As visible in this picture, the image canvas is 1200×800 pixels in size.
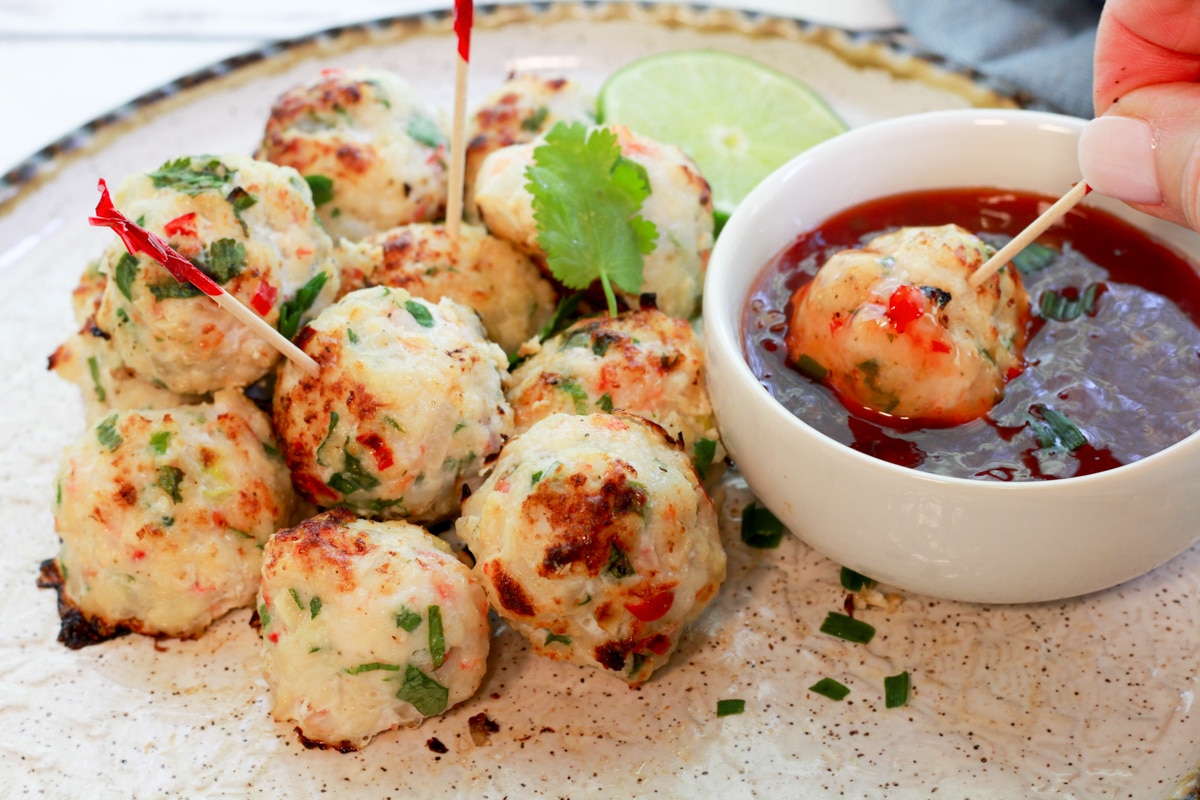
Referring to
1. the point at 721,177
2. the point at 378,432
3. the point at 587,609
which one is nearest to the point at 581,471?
the point at 587,609

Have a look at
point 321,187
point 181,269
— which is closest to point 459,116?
point 321,187

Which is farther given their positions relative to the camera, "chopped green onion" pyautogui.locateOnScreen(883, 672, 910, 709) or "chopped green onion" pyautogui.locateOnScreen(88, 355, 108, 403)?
"chopped green onion" pyautogui.locateOnScreen(88, 355, 108, 403)

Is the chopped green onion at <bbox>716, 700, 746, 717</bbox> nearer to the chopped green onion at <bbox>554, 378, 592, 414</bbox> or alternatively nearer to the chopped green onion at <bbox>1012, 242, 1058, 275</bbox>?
the chopped green onion at <bbox>554, 378, 592, 414</bbox>

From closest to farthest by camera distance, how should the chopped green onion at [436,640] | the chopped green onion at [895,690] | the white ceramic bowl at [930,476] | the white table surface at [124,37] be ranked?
the white ceramic bowl at [930,476], the chopped green onion at [436,640], the chopped green onion at [895,690], the white table surface at [124,37]

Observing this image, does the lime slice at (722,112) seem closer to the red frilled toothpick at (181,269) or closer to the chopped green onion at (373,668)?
the red frilled toothpick at (181,269)

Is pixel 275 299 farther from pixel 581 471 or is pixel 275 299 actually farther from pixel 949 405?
pixel 949 405

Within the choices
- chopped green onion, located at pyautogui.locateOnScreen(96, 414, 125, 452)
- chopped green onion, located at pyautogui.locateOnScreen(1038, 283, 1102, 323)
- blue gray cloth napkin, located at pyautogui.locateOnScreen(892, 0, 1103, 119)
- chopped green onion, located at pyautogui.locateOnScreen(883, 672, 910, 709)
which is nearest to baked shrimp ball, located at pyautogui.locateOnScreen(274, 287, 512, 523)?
chopped green onion, located at pyautogui.locateOnScreen(96, 414, 125, 452)

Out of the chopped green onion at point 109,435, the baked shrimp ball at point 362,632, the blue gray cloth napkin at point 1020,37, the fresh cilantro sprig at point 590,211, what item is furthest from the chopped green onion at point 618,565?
the blue gray cloth napkin at point 1020,37
